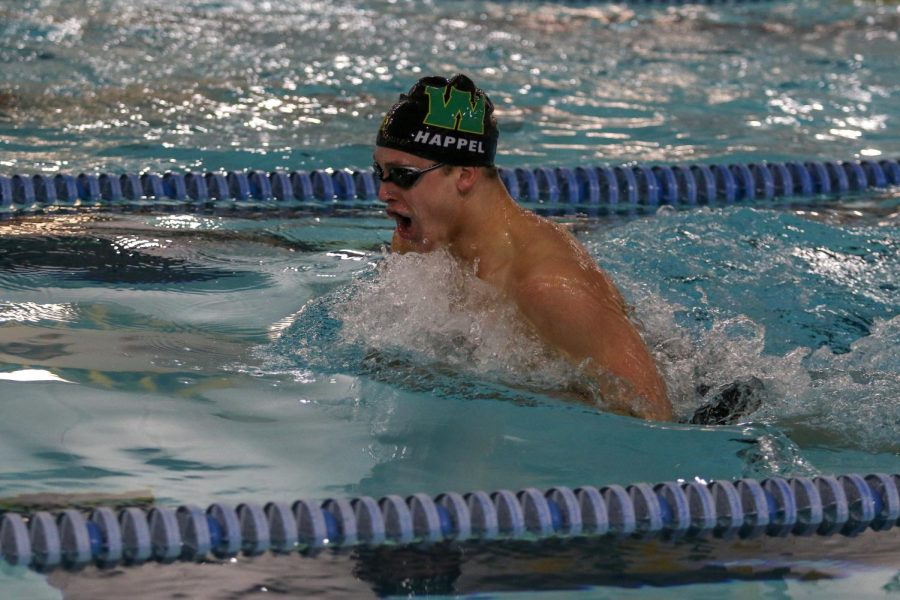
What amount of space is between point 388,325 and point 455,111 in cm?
58

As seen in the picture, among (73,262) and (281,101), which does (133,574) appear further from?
(281,101)

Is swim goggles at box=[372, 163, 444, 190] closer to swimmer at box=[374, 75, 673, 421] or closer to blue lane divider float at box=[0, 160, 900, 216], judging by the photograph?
swimmer at box=[374, 75, 673, 421]

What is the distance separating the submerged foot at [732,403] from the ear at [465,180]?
0.76m

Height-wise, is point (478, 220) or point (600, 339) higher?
point (478, 220)

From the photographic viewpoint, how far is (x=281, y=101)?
20.9 feet

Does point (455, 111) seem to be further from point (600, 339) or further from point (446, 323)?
point (600, 339)

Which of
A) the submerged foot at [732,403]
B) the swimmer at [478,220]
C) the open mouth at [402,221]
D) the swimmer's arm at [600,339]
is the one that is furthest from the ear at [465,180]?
the submerged foot at [732,403]

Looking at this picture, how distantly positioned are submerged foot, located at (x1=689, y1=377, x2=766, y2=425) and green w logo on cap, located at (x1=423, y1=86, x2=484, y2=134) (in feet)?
2.81

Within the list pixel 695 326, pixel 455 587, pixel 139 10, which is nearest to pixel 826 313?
pixel 695 326

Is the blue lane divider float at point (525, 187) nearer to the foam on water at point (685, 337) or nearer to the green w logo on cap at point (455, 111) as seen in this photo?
the foam on water at point (685, 337)

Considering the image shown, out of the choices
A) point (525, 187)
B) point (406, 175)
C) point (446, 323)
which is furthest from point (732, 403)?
point (525, 187)

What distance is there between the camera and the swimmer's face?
120 inches

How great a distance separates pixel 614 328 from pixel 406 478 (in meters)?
0.55

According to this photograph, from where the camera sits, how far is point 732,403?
3062 millimetres
